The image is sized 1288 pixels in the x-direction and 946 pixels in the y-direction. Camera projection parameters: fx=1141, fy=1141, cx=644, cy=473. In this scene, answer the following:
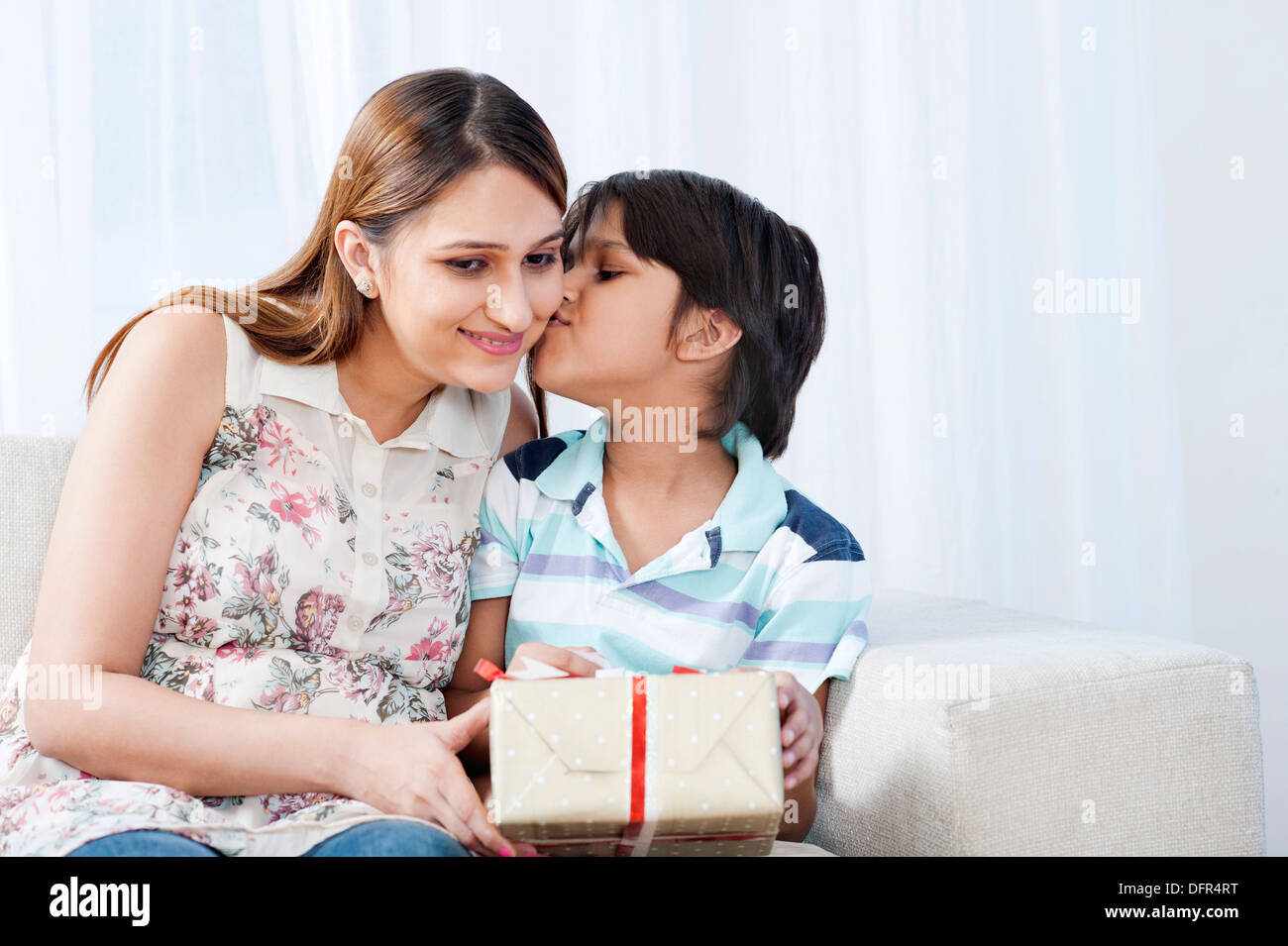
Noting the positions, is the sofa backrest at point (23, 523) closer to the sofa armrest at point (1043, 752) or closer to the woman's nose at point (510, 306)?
the woman's nose at point (510, 306)

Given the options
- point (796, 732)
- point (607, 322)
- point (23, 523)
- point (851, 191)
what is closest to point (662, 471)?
point (607, 322)

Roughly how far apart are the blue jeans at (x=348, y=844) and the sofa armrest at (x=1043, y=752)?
0.43 meters

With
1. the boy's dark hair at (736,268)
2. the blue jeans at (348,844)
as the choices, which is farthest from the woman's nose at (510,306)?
the blue jeans at (348,844)

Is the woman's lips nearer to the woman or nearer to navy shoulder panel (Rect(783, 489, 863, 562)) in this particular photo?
the woman

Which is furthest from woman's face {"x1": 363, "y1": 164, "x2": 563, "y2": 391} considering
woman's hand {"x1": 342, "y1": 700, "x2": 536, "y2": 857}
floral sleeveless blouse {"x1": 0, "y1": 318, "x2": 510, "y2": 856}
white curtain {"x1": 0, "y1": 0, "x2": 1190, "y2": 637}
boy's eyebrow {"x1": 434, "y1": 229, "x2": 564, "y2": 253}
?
white curtain {"x1": 0, "y1": 0, "x2": 1190, "y2": 637}

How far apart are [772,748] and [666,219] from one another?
659mm

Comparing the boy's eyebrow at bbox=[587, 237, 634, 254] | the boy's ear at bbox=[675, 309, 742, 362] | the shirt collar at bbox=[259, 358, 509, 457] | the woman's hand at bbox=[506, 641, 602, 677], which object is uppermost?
the boy's eyebrow at bbox=[587, 237, 634, 254]

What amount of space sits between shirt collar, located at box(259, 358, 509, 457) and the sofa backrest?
0.32 meters

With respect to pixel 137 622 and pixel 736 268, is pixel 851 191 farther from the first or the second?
pixel 137 622

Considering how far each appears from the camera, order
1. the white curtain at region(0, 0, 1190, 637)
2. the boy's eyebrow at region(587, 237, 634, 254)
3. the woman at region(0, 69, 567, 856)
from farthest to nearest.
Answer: the white curtain at region(0, 0, 1190, 637) < the boy's eyebrow at region(587, 237, 634, 254) < the woman at region(0, 69, 567, 856)

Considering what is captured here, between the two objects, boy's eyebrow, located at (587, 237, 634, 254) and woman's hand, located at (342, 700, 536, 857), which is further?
boy's eyebrow, located at (587, 237, 634, 254)

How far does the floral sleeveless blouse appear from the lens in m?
1.02

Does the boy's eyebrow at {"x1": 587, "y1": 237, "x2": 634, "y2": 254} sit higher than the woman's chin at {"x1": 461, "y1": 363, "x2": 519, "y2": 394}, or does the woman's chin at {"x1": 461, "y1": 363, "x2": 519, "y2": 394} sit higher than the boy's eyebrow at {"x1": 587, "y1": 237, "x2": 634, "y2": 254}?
the boy's eyebrow at {"x1": 587, "y1": 237, "x2": 634, "y2": 254}
